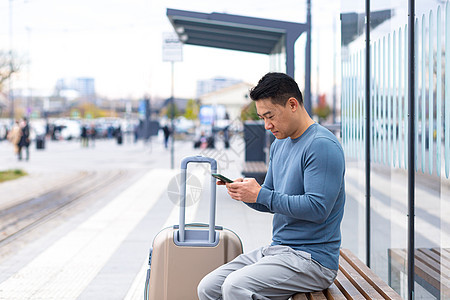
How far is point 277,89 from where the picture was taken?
287 centimetres

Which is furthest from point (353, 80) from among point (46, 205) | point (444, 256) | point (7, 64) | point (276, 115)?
point (7, 64)

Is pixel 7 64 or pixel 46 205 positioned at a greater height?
pixel 7 64

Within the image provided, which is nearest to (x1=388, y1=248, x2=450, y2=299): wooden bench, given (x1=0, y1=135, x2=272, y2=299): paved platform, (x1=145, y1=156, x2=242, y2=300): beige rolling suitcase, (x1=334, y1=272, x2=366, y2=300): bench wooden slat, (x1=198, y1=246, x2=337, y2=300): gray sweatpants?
(x1=334, y1=272, x2=366, y2=300): bench wooden slat

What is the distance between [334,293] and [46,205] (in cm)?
811

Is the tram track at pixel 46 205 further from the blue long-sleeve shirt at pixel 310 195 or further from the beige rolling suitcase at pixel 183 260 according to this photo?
the blue long-sleeve shirt at pixel 310 195

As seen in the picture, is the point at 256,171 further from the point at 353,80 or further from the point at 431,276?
the point at 431,276

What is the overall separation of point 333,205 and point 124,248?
4.25m

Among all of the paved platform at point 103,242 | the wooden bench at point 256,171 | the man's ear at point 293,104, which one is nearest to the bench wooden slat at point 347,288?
the man's ear at point 293,104

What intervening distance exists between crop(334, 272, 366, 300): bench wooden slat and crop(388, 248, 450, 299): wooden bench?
0.64 m

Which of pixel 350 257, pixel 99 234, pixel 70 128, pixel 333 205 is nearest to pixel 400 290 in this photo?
pixel 350 257

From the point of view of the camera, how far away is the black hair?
287 centimetres

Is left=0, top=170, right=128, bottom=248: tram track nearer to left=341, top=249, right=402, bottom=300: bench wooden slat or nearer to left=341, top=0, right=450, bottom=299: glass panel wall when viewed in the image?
left=341, top=0, right=450, bottom=299: glass panel wall

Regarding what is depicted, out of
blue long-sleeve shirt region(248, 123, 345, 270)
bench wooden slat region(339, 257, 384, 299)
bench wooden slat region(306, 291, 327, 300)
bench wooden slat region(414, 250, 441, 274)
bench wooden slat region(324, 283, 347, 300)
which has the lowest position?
bench wooden slat region(414, 250, 441, 274)

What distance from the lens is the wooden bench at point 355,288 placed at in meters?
2.92
